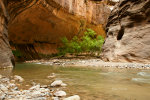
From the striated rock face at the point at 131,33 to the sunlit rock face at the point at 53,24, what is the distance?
6.44 m

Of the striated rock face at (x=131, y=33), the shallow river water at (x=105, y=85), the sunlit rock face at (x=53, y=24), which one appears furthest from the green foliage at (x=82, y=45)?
the shallow river water at (x=105, y=85)

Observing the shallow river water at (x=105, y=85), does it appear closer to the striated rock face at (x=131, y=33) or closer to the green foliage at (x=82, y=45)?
the striated rock face at (x=131, y=33)

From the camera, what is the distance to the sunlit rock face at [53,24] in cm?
1355

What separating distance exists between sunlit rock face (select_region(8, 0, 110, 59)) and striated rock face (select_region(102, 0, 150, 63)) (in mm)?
6438

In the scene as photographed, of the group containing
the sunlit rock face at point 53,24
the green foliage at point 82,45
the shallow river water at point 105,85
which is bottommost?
the shallow river water at point 105,85

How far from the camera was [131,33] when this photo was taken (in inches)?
322

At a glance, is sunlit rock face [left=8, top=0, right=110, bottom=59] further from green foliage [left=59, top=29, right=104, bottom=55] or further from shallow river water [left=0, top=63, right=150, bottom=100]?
shallow river water [left=0, top=63, right=150, bottom=100]

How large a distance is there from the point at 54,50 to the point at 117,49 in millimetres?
15029

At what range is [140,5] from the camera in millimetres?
8008

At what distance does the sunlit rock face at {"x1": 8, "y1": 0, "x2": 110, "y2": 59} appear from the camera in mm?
13555

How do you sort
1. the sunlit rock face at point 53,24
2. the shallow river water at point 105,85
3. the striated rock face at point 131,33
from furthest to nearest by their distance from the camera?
1. the sunlit rock face at point 53,24
2. the striated rock face at point 131,33
3. the shallow river water at point 105,85

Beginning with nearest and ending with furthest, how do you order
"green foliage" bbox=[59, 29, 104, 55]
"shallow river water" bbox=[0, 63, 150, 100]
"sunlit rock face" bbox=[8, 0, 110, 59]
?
1. "shallow river water" bbox=[0, 63, 150, 100]
2. "sunlit rock face" bbox=[8, 0, 110, 59]
3. "green foliage" bbox=[59, 29, 104, 55]

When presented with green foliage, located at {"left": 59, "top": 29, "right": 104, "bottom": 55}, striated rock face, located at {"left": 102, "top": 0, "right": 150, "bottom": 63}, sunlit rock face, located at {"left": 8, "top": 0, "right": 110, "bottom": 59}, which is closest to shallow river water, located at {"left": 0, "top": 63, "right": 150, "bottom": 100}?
striated rock face, located at {"left": 102, "top": 0, "right": 150, "bottom": 63}

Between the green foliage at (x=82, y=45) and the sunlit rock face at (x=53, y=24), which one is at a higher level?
the sunlit rock face at (x=53, y=24)
